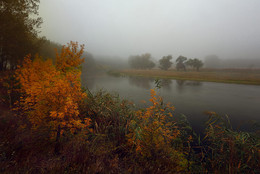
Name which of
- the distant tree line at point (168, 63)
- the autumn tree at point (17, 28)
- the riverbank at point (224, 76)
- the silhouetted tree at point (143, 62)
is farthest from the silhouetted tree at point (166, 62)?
the autumn tree at point (17, 28)

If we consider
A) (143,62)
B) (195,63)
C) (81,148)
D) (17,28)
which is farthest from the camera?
(143,62)

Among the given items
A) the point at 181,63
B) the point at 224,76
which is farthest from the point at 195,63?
the point at 224,76

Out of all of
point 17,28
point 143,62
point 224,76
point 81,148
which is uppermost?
point 143,62

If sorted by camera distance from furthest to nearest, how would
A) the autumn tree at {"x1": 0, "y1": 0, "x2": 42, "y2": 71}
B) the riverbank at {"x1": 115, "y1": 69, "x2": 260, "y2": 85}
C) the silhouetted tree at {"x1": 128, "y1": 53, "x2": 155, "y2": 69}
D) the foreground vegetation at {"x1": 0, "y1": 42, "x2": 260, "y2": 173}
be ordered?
the silhouetted tree at {"x1": 128, "y1": 53, "x2": 155, "y2": 69}
the riverbank at {"x1": 115, "y1": 69, "x2": 260, "y2": 85}
the autumn tree at {"x1": 0, "y1": 0, "x2": 42, "y2": 71}
the foreground vegetation at {"x1": 0, "y1": 42, "x2": 260, "y2": 173}

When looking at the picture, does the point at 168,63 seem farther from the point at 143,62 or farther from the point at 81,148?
the point at 81,148

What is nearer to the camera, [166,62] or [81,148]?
[81,148]

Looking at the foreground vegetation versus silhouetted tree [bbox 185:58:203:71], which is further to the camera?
silhouetted tree [bbox 185:58:203:71]

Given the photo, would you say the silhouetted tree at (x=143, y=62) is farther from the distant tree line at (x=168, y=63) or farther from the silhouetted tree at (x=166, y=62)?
the silhouetted tree at (x=166, y=62)

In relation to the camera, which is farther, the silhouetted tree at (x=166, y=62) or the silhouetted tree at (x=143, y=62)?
the silhouetted tree at (x=143, y=62)

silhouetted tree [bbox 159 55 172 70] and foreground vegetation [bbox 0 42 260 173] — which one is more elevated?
silhouetted tree [bbox 159 55 172 70]

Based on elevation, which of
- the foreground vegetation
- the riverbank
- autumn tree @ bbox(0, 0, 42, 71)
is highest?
autumn tree @ bbox(0, 0, 42, 71)

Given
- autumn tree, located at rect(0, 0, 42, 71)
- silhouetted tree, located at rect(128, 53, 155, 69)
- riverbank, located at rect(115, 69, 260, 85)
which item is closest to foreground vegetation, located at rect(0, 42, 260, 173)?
autumn tree, located at rect(0, 0, 42, 71)

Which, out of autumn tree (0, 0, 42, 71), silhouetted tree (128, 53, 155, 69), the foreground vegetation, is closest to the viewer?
the foreground vegetation

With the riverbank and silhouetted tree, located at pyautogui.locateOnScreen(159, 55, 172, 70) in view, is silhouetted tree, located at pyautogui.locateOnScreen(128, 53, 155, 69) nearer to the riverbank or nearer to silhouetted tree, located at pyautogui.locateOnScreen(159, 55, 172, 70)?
silhouetted tree, located at pyautogui.locateOnScreen(159, 55, 172, 70)
